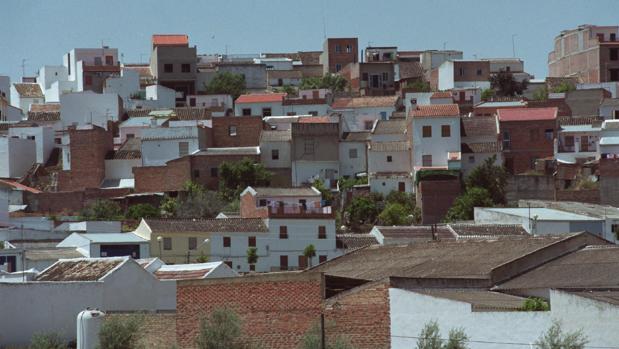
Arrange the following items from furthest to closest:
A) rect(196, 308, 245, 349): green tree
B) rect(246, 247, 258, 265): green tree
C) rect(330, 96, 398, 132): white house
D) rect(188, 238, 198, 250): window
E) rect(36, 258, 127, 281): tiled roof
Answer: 1. rect(330, 96, 398, 132): white house
2. rect(246, 247, 258, 265): green tree
3. rect(188, 238, 198, 250): window
4. rect(36, 258, 127, 281): tiled roof
5. rect(196, 308, 245, 349): green tree

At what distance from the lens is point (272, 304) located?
31078 millimetres

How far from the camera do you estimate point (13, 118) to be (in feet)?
278

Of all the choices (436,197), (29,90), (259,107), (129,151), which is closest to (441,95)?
(259,107)

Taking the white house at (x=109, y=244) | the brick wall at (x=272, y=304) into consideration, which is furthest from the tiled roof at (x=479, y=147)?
the brick wall at (x=272, y=304)

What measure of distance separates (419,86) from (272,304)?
2250 inches

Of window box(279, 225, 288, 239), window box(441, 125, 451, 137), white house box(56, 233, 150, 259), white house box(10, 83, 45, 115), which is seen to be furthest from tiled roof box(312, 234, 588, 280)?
white house box(10, 83, 45, 115)

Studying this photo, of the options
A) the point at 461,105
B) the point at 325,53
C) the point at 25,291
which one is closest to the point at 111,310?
the point at 25,291

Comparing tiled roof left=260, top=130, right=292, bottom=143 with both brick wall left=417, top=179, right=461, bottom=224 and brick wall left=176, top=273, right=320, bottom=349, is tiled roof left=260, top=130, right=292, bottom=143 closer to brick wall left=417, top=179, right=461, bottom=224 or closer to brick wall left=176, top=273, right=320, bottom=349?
brick wall left=417, top=179, right=461, bottom=224

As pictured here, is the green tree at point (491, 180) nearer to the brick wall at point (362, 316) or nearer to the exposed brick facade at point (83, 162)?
the exposed brick facade at point (83, 162)

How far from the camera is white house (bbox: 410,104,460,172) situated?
67.9m

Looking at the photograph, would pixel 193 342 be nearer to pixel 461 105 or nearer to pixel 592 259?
pixel 592 259

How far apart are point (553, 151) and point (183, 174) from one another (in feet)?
50.8

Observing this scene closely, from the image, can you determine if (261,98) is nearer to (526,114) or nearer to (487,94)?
(487,94)

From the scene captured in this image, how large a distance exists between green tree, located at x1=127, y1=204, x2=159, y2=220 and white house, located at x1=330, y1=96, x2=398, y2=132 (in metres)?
14.7
